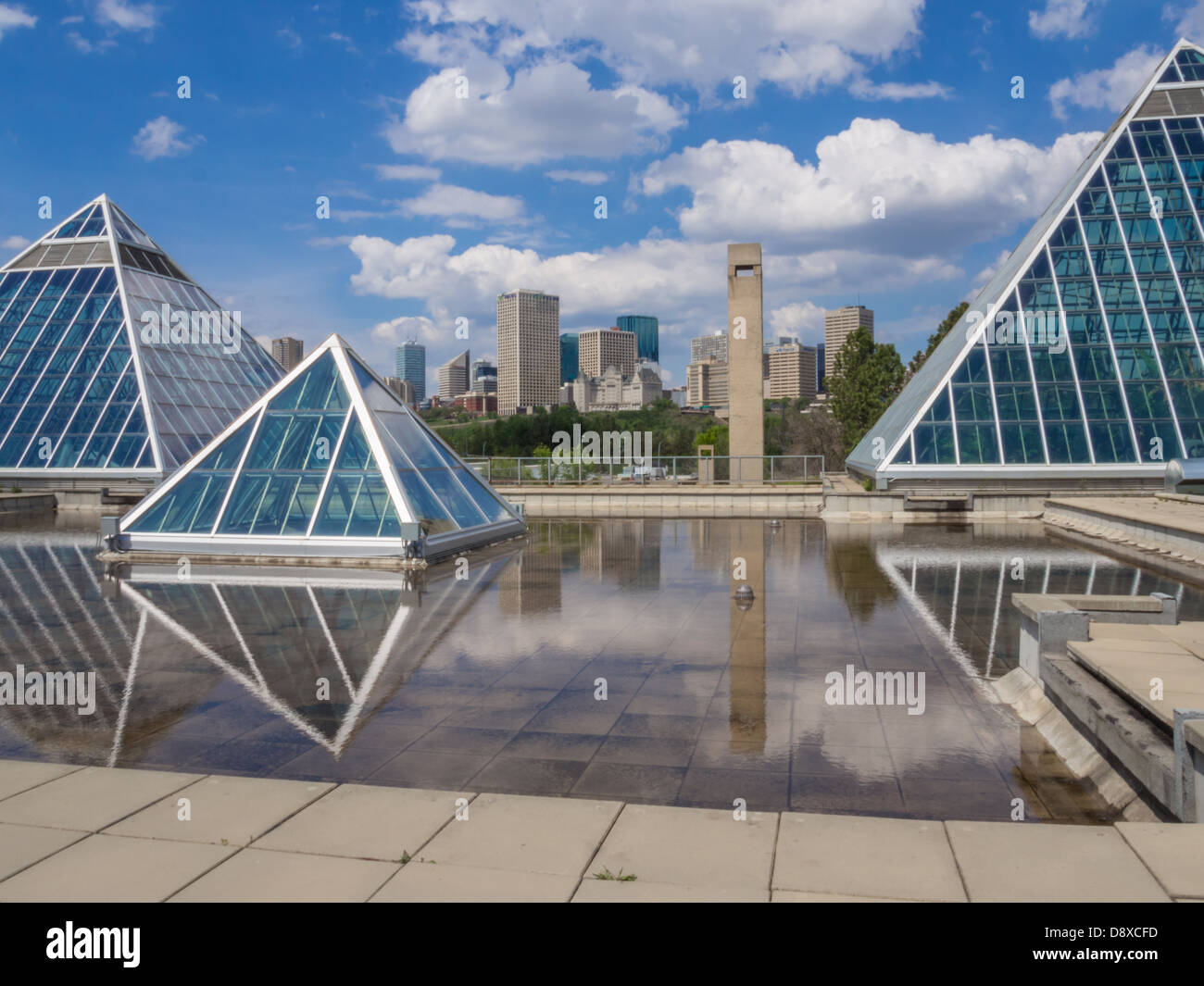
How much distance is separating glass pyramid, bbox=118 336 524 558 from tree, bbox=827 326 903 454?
40.6 metres

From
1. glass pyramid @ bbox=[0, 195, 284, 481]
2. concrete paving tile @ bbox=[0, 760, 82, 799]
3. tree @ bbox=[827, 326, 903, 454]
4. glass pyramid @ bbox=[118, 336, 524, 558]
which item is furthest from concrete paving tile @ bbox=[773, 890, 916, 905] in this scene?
tree @ bbox=[827, 326, 903, 454]

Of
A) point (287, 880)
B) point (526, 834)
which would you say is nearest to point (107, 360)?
point (287, 880)

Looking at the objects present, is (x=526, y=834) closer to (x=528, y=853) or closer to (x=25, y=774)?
(x=528, y=853)

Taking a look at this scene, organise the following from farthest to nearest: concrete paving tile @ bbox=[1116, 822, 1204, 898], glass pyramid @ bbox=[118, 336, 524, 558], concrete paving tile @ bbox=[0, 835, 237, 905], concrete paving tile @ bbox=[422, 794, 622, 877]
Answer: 1. glass pyramid @ bbox=[118, 336, 524, 558]
2. concrete paving tile @ bbox=[422, 794, 622, 877]
3. concrete paving tile @ bbox=[0, 835, 237, 905]
4. concrete paving tile @ bbox=[1116, 822, 1204, 898]

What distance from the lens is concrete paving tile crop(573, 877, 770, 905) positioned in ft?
14.6

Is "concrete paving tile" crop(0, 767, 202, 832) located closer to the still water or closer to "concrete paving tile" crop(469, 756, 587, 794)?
the still water

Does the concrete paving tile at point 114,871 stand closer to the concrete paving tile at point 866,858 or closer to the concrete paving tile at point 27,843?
the concrete paving tile at point 27,843

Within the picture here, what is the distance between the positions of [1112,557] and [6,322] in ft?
167

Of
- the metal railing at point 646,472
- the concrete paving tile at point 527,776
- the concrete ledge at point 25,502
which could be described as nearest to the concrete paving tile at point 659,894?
the concrete paving tile at point 527,776

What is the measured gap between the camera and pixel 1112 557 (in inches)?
747

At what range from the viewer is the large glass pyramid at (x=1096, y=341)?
29531 millimetres

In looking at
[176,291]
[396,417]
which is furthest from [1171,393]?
[176,291]

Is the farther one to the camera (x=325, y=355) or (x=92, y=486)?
(x=92, y=486)
